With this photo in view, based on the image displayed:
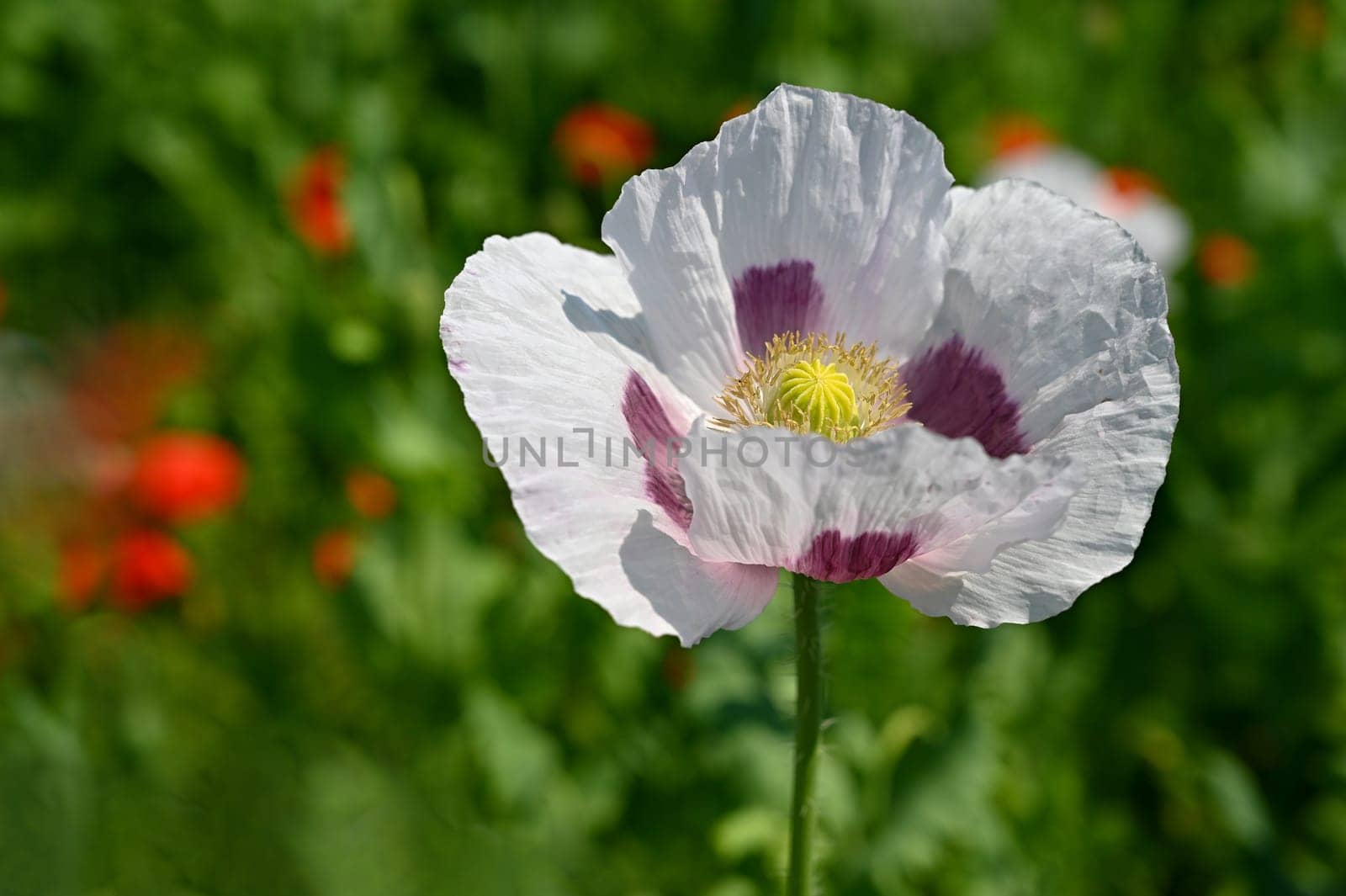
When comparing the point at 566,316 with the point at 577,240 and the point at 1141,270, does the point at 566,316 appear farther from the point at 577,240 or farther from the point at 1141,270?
the point at 577,240

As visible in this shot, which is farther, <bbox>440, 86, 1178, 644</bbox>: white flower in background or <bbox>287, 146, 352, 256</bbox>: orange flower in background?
<bbox>287, 146, 352, 256</bbox>: orange flower in background

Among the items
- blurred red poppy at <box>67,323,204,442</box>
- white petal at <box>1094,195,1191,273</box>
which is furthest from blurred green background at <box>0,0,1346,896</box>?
white petal at <box>1094,195,1191,273</box>

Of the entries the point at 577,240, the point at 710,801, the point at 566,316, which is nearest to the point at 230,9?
the point at 577,240

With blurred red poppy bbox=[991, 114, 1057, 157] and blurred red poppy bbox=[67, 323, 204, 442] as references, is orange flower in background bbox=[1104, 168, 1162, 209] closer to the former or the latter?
blurred red poppy bbox=[991, 114, 1057, 157]

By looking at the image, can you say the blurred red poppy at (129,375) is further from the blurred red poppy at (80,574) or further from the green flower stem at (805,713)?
the green flower stem at (805,713)

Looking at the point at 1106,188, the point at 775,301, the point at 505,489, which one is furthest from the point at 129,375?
the point at 1106,188

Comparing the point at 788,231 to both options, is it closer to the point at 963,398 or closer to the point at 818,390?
the point at 818,390
